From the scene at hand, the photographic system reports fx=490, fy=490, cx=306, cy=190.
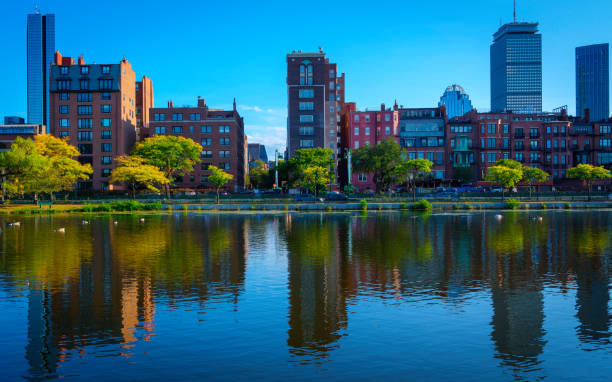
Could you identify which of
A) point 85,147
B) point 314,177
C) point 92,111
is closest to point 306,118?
point 314,177

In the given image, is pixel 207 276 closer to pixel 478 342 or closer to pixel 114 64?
pixel 478 342

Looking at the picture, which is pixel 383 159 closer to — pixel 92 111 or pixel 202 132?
pixel 202 132

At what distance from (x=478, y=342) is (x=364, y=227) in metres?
37.7

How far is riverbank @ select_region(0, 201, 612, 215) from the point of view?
8188 centimetres

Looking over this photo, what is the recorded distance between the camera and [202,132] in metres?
137

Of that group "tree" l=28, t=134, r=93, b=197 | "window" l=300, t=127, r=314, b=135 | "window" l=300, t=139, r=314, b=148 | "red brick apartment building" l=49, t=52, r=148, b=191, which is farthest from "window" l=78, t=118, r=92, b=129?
"window" l=300, t=139, r=314, b=148

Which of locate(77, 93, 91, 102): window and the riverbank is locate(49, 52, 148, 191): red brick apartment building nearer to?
locate(77, 93, 91, 102): window

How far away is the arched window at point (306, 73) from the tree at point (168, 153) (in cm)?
3850

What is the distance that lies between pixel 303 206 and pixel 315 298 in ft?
216

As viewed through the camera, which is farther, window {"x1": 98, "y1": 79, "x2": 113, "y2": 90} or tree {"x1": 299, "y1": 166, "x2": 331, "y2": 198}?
window {"x1": 98, "y1": 79, "x2": 113, "y2": 90}

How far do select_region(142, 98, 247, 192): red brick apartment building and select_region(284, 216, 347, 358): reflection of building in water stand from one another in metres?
103

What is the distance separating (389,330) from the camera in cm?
1532

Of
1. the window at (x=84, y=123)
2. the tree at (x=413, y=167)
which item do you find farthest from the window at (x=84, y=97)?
the tree at (x=413, y=167)

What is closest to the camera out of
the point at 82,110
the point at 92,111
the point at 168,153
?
the point at 168,153
